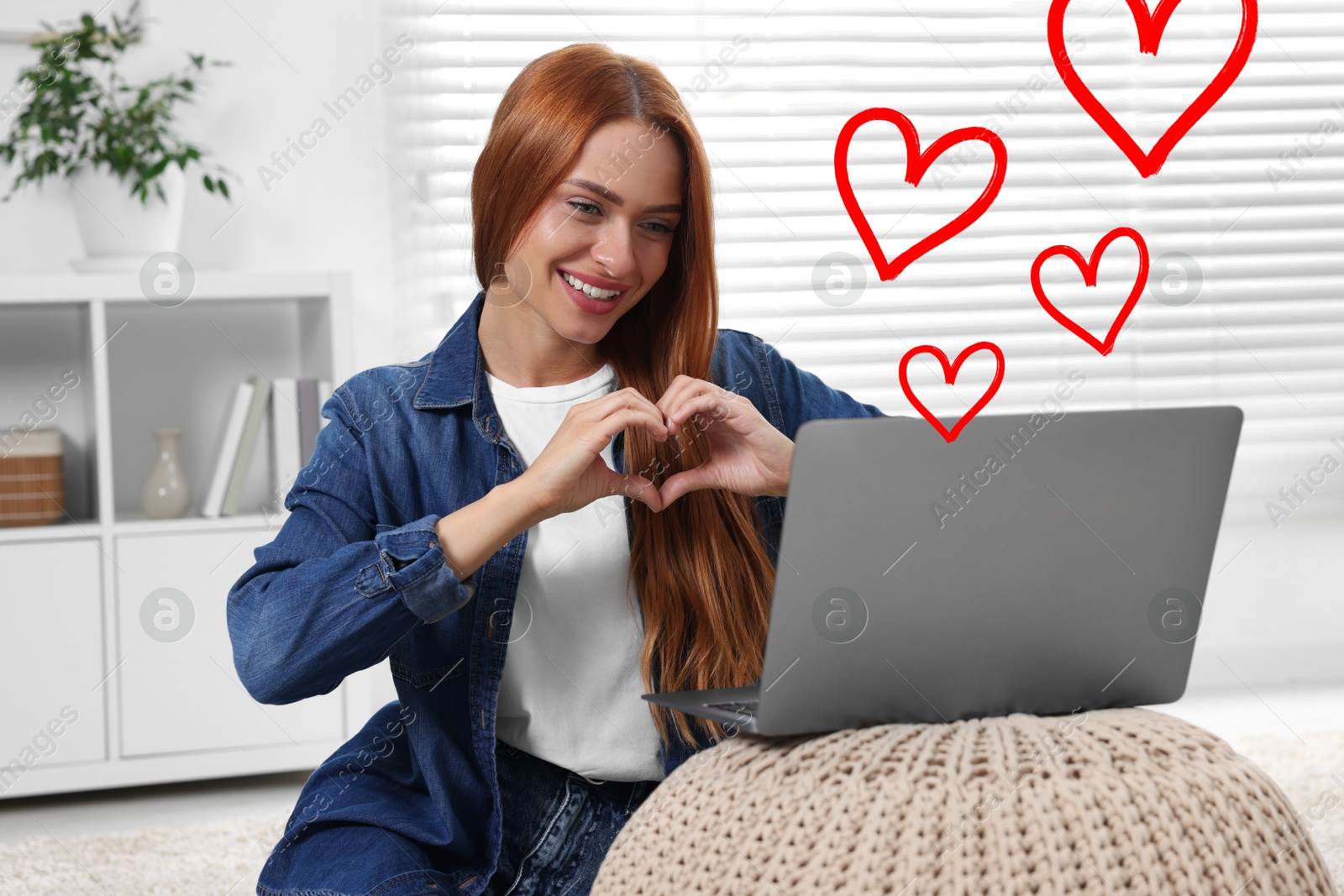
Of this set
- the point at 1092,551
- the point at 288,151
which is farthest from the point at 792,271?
the point at 1092,551

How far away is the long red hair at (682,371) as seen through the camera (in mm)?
1198

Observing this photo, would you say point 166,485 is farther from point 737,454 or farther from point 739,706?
point 739,706

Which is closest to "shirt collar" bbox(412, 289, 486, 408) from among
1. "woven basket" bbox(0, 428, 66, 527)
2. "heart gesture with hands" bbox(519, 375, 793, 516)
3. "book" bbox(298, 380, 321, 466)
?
"heart gesture with hands" bbox(519, 375, 793, 516)

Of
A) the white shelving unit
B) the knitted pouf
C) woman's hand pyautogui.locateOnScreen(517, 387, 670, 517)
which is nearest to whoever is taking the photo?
the knitted pouf

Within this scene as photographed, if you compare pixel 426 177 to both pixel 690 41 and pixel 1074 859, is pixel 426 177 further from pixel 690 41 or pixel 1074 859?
pixel 1074 859

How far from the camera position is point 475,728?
116 centimetres

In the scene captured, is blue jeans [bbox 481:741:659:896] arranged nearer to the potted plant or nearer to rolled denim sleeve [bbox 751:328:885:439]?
rolled denim sleeve [bbox 751:328:885:439]

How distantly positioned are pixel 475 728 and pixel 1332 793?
1.63 m

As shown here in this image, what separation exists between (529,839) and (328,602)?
Answer: 32 centimetres

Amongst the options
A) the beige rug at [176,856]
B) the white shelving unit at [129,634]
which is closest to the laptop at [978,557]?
the beige rug at [176,856]

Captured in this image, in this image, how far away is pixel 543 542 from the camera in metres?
1.24

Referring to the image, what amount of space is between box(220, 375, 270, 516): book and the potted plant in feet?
1.04

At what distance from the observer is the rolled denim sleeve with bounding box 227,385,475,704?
1.01m

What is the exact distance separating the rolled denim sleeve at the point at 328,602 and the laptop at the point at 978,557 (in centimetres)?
33
